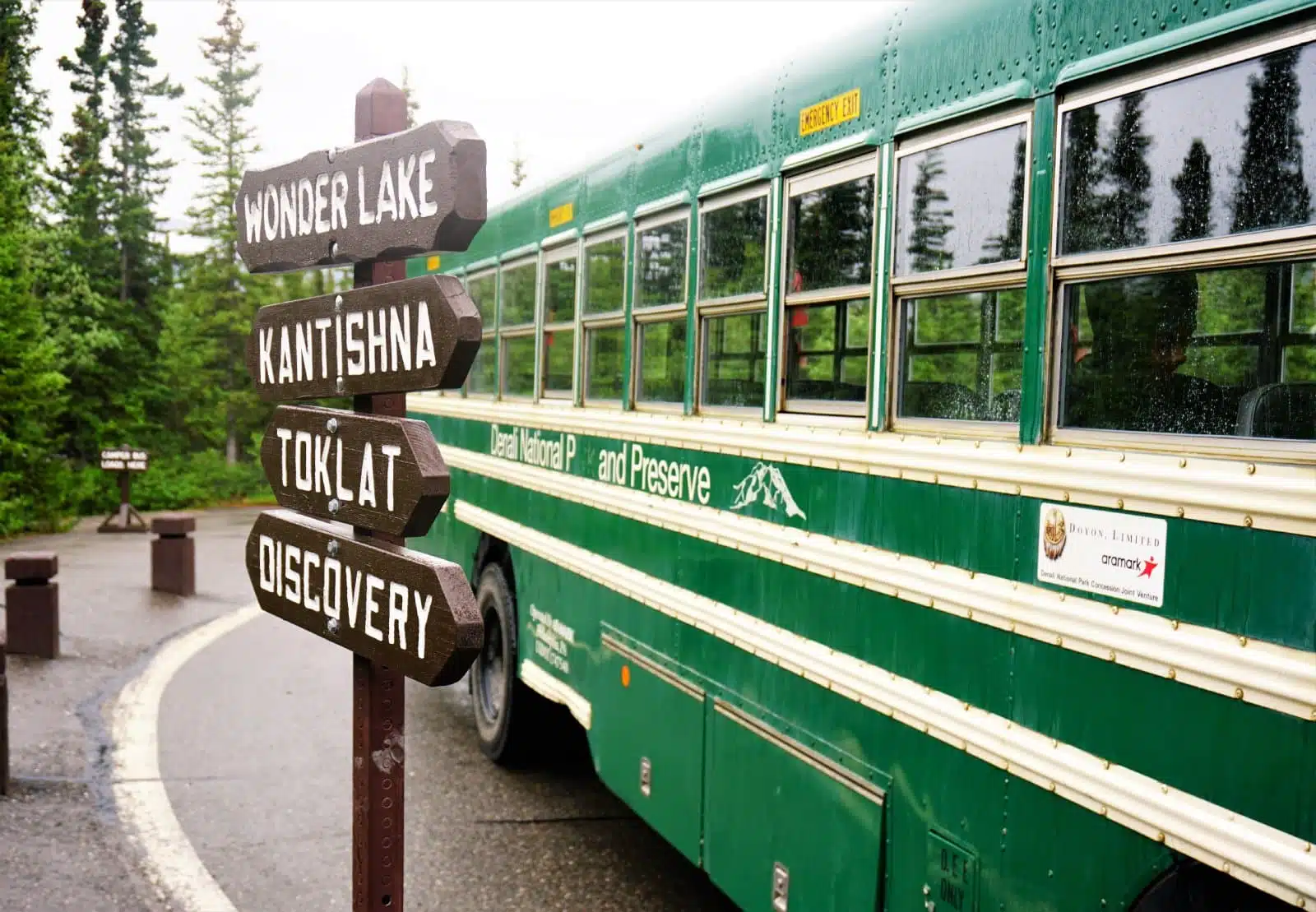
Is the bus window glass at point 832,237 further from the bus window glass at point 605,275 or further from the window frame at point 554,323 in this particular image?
the window frame at point 554,323

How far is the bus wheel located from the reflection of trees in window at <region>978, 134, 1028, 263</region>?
14.7 ft

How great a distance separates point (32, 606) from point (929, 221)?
822cm

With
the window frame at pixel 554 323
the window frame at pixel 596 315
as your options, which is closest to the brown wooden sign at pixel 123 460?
the window frame at pixel 554 323

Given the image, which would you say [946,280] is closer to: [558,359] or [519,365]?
[558,359]

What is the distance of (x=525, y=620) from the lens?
21.9 ft

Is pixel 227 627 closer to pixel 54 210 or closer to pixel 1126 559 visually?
pixel 1126 559

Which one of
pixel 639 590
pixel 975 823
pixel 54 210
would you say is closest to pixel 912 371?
pixel 975 823

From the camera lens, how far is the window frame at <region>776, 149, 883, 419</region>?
3.40 m

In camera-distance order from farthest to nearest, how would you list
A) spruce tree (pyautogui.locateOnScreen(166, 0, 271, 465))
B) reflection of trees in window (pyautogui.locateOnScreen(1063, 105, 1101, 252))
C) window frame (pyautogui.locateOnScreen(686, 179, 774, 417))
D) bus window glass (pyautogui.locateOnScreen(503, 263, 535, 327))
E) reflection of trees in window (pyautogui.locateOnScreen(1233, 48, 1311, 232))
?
1. spruce tree (pyautogui.locateOnScreen(166, 0, 271, 465))
2. bus window glass (pyautogui.locateOnScreen(503, 263, 535, 327))
3. window frame (pyautogui.locateOnScreen(686, 179, 774, 417))
4. reflection of trees in window (pyautogui.locateOnScreen(1063, 105, 1101, 252))
5. reflection of trees in window (pyautogui.locateOnScreen(1233, 48, 1311, 232))

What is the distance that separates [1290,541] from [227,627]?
10.2m

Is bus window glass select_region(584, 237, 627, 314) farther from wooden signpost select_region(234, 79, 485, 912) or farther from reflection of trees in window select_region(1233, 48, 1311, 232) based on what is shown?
reflection of trees in window select_region(1233, 48, 1311, 232)

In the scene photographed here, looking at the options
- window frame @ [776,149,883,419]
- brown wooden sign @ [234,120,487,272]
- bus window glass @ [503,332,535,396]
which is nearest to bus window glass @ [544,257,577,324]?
bus window glass @ [503,332,535,396]

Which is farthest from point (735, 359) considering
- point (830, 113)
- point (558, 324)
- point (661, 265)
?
point (558, 324)

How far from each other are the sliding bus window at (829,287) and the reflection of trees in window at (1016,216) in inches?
21.8
